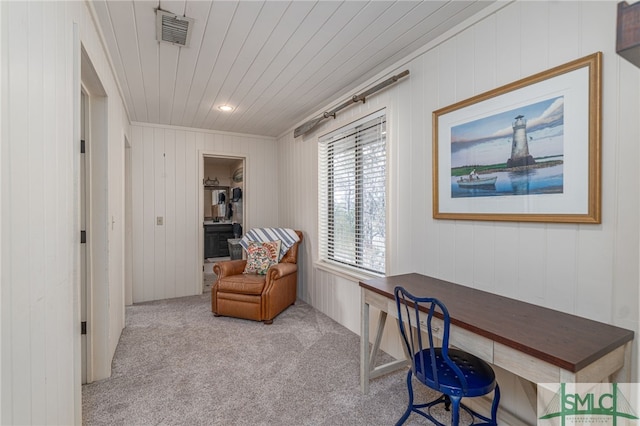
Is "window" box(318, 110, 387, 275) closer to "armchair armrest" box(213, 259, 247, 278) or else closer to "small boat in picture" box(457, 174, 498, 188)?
"small boat in picture" box(457, 174, 498, 188)

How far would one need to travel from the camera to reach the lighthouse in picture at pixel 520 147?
1620 millimetres

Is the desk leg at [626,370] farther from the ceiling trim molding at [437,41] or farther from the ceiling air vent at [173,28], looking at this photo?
the ceiling air vent at [173,28]

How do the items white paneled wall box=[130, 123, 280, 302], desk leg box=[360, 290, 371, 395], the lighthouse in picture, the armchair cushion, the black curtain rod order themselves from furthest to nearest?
1. white paneled wall box=[130, 123, 280, 302]
2. the armchair cushion
3. the black curtain rod
4. desk leg box=[360, 290, 371, 395]
5. the lighthouse in picture

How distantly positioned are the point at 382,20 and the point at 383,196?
135 centimetres

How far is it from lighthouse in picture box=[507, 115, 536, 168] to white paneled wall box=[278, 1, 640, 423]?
0.27 metres

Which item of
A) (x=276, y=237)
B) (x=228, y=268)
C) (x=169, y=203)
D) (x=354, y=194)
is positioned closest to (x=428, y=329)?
(x=354, y=194)

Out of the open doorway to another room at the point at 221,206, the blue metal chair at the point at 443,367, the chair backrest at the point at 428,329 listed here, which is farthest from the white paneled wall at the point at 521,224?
the open doorway to another room at the point at 221,206

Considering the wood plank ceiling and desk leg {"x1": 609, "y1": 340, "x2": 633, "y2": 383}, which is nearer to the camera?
desk leg {"x1": 609, "y1": 340, "x2": 633, "y2": 383}

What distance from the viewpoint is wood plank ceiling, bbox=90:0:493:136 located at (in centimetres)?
179

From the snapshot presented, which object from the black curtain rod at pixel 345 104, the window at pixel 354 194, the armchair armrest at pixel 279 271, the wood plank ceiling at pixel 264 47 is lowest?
the armchair armrest at pixel 279 271

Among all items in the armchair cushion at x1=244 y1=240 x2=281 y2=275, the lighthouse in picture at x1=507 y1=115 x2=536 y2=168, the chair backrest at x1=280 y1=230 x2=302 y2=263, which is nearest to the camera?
the lighthouse in picture at x1=507 y1=115 x2=536 y2=168

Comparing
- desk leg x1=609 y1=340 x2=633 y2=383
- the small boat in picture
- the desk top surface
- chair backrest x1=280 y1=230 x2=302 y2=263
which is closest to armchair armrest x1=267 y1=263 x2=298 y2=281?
chair backrest x1=280 y1=230 x2=302 y2=263

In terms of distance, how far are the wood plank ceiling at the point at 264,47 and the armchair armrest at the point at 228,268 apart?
1.82 m

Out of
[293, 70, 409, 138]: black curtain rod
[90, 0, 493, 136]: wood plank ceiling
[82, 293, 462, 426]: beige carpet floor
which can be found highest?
[90, 0, 493, 136]: wood plank ceiling
